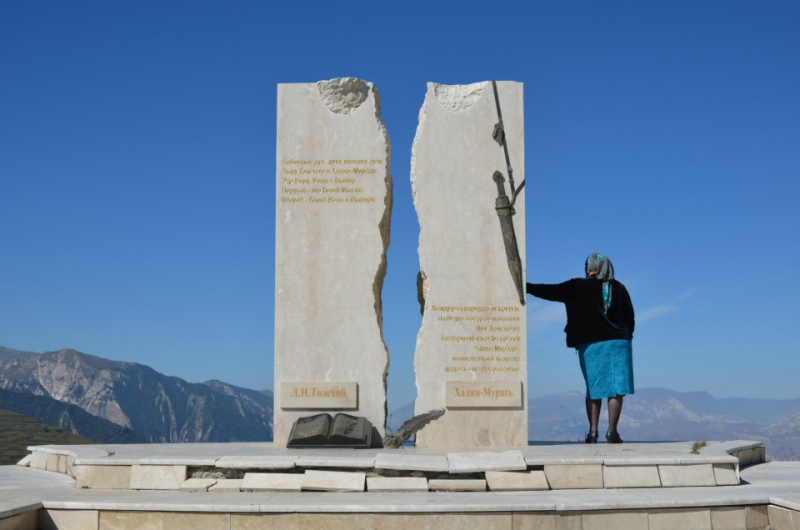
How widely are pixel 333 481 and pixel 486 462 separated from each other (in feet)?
4.49

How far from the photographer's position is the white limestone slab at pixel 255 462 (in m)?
7.46

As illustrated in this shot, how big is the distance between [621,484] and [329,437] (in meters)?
3.32

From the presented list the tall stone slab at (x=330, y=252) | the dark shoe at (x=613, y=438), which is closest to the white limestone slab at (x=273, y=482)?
the tall stone slab at (x=330, y=252)

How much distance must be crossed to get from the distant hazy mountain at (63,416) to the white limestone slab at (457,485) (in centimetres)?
7536

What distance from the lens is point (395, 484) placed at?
7.23m

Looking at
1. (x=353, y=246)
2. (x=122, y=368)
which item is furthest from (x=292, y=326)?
(x=122, y=368)

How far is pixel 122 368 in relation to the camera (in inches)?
6029

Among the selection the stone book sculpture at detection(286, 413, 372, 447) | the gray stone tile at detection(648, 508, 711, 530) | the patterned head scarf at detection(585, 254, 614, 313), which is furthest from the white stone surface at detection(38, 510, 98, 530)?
the patterned head scarf at detection(585, 254, 614, 313)

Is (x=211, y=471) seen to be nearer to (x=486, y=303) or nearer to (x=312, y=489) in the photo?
(x=312, y=489)

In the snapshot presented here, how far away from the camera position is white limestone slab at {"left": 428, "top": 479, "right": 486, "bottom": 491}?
721 cm

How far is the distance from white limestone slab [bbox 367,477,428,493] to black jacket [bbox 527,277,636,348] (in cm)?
372

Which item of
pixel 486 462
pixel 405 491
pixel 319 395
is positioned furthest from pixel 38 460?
pixel 486 462

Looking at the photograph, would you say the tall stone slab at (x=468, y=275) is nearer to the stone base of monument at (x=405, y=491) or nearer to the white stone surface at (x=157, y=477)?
the stone base of monument at (x=405, y=491)

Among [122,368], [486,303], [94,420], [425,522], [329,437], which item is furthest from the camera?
[122,368]
